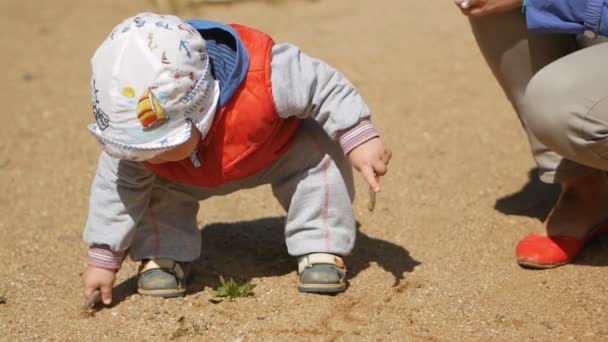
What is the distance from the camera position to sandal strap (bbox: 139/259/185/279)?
285cm

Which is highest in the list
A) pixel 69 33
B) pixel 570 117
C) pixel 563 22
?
pixel 563 22

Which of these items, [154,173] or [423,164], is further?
[423,164]

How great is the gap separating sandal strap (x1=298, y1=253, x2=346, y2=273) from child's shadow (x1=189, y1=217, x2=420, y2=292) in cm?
10

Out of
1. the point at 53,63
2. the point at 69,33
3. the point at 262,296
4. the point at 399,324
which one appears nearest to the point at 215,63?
the point at 262,296

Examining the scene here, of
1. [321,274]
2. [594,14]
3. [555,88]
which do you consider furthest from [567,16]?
[321,274]

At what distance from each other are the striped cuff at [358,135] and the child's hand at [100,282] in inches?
29.9

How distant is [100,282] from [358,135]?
831 mm

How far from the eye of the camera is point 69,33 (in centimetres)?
572

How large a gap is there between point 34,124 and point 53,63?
94cm

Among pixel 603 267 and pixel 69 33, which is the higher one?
pixel 603 267

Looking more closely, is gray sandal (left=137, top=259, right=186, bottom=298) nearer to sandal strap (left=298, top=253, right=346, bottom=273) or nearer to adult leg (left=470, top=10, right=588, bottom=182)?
sandal strap (left=298, top=253, right=346, bottom=273)

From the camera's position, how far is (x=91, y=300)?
2732 mm

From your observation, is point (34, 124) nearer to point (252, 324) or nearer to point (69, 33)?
point (69, 33)

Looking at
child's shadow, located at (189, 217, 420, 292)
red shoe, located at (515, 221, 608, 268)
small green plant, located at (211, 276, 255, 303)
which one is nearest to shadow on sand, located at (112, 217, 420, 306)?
child's shadow, located at (189, 217, 420, 292)
